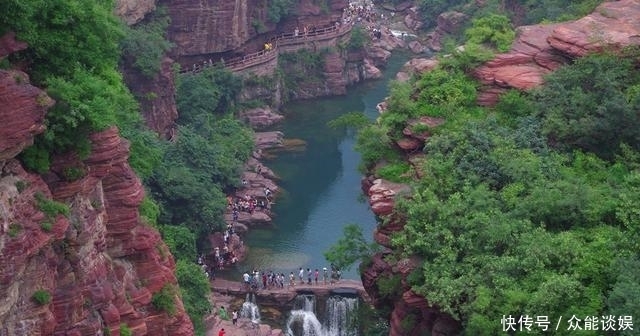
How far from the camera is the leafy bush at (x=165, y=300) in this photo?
1992 cm

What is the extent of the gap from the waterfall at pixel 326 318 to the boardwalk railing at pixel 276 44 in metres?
20.3

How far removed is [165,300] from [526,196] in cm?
842

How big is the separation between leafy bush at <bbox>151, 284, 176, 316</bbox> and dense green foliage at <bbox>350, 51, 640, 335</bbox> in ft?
16.4

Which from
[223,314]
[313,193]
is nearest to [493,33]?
[223,314]

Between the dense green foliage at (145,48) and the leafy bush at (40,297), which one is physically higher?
the leafy bush at (40,297)

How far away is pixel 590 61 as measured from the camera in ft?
71.3

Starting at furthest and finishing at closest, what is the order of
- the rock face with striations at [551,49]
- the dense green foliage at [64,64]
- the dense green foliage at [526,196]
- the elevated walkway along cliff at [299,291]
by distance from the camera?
the elevated walkway along cliff at [299,291] → the rock face with striations at [551,49] → the dense green foliage at [526,196] → the dense green foliage at [64,64]

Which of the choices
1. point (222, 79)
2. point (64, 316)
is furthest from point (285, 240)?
point (64, 316)

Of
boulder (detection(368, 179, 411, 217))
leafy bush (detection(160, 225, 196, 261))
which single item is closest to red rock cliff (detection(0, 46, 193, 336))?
boulder (detection(368, 179, 411, 217))

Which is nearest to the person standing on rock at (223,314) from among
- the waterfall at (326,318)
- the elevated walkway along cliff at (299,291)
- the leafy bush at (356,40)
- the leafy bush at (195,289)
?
the leafy bush at (195,289)

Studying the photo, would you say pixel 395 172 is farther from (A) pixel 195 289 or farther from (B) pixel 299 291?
(B) pixel 299 291

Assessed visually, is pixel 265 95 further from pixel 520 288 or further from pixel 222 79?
pixel 520 288

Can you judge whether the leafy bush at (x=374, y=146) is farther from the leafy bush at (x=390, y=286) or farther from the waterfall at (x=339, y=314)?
the waterfall at (x=339, y=314)

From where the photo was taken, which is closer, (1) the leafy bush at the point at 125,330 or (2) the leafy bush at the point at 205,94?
(1) the leafy bush at the point at 125,330
